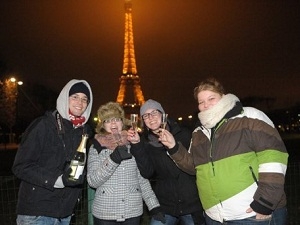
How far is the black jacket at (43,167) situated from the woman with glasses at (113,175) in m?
0.47

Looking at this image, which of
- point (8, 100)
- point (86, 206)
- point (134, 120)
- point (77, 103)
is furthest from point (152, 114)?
point (8, 100)

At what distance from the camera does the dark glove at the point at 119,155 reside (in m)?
4.27

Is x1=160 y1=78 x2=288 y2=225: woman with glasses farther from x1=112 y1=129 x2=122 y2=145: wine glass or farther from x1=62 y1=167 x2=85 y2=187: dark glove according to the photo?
x1=62 y1=167 x2=85 y2=187: dark glove

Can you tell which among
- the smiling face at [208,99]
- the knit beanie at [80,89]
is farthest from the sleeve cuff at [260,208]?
the knit beanie at [80,89]

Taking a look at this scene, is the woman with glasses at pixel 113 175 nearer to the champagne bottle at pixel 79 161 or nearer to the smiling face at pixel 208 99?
the champagne bottle at pixel 79 161

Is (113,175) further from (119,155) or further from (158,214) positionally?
(158,214)

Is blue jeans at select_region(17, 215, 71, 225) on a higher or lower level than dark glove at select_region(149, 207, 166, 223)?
higher

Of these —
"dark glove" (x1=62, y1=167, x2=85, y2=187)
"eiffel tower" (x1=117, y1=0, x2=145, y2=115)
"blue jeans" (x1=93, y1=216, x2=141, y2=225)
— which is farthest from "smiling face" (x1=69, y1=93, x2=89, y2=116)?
"eiffel tower" (x1=117, y1=0, x2=145, y2=115)

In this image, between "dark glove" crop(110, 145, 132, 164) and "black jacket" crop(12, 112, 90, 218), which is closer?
"black jacket" crop(12, 112, 90, 218)

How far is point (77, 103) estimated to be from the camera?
4.24m

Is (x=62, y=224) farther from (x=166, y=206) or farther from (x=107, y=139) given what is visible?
(x=166, y=206)

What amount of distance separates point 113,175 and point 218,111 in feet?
4.87

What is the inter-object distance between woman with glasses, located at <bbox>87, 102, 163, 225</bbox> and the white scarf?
999 millimetres

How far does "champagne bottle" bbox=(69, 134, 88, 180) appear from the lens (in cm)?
381
